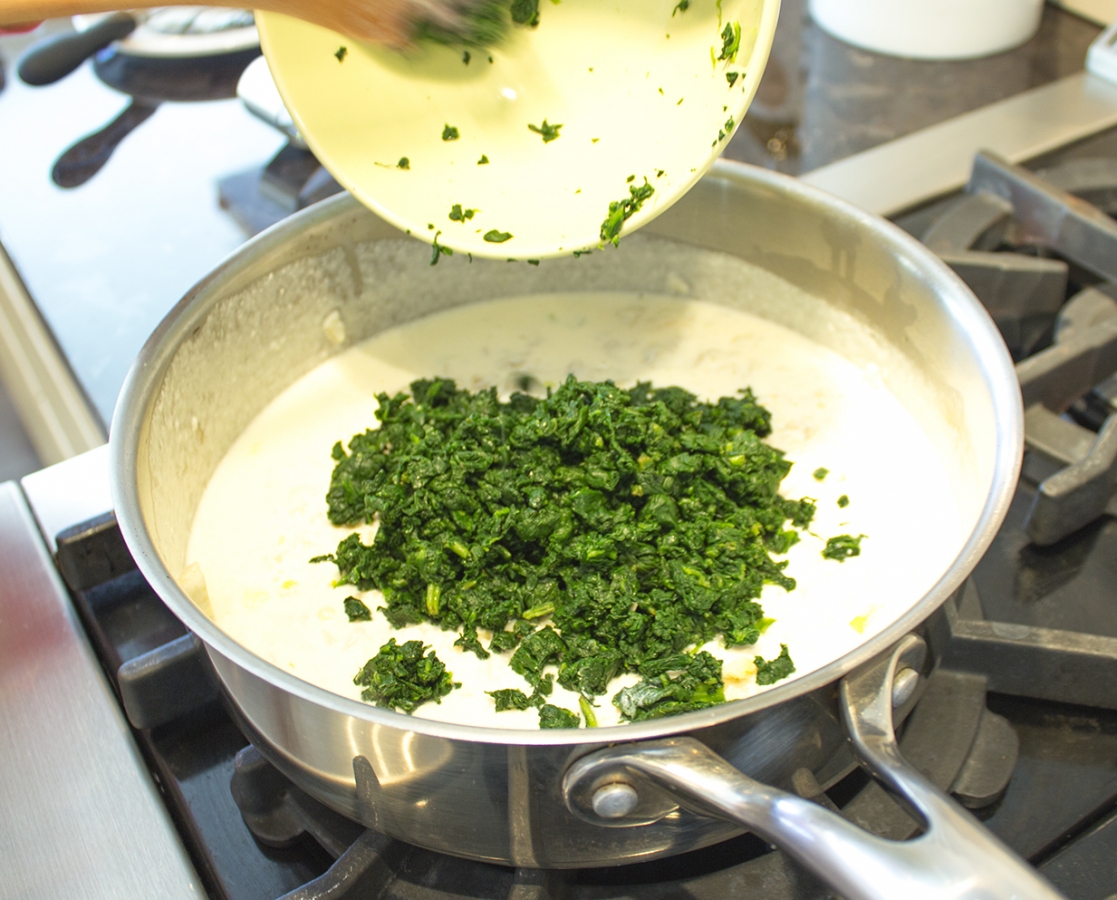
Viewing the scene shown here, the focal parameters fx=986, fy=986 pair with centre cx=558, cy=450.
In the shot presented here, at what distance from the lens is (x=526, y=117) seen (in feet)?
4.37

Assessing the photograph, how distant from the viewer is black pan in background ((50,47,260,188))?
2148mm

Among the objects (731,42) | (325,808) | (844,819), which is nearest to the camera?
(844,819)

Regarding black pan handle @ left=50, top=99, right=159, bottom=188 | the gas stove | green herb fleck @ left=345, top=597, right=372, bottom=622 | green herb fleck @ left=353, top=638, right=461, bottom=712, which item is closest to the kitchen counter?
black pan handle @ left=50, top=99, right=159, bottom=188

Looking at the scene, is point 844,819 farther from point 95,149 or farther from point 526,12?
point 95,149

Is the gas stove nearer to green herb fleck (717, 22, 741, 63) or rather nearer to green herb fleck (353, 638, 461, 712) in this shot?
green herb fleck (353, 638, 461, 712)

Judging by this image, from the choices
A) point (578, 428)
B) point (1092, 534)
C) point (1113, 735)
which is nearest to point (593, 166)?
point (578, 428)

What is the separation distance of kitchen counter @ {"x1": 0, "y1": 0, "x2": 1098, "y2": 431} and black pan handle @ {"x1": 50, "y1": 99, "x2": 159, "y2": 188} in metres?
0.02

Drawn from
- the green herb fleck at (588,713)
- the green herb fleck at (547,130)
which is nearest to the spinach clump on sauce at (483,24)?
the green herb fleck at (547,130)

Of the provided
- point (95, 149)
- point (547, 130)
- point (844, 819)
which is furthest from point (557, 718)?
point (95, 149)

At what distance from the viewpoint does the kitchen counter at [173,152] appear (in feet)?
5.71

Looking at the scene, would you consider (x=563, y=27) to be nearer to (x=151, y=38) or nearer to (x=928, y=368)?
(x=928, y=368)

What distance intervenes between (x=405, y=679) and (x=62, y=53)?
1.64 m

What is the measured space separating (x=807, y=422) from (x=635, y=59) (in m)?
0.63

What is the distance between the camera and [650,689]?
3.83ft
